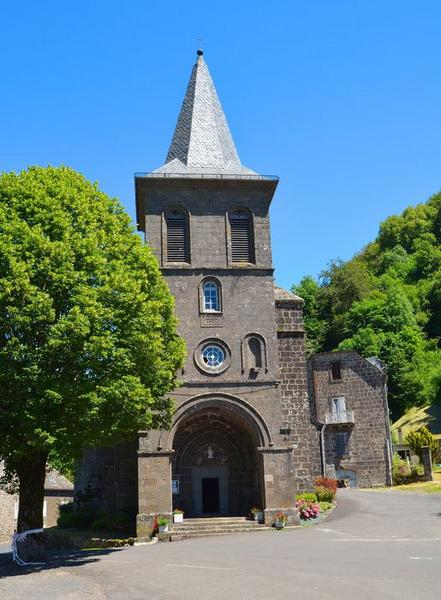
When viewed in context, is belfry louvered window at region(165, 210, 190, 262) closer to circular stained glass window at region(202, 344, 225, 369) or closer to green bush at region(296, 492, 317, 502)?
circular stained glass window at region(202, 344, 225, 369)

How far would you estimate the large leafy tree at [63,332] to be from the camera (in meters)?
15.6

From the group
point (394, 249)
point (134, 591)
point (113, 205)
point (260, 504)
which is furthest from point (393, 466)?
point (394, 249)

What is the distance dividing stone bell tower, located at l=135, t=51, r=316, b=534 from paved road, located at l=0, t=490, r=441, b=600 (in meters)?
3.23

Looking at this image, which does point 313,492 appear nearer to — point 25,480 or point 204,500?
point 204,500

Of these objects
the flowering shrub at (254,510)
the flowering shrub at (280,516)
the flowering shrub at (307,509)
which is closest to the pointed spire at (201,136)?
the flowering shrub at (254,510)

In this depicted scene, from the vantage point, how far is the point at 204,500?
2539cm

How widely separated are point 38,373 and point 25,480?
3573 millimetres

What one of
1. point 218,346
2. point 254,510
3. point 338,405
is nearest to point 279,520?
point 254,510

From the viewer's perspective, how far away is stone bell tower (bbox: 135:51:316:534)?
23734 mm

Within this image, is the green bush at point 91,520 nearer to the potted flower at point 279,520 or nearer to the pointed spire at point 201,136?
the potted flower at point 279,520

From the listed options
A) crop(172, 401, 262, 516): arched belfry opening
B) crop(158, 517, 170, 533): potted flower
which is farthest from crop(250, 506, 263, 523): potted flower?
crop(158, 517, 170, 533): potted flower

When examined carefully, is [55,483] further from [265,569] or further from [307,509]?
[265,569]

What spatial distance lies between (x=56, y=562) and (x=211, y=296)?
12077mm

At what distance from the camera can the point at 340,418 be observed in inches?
1736
